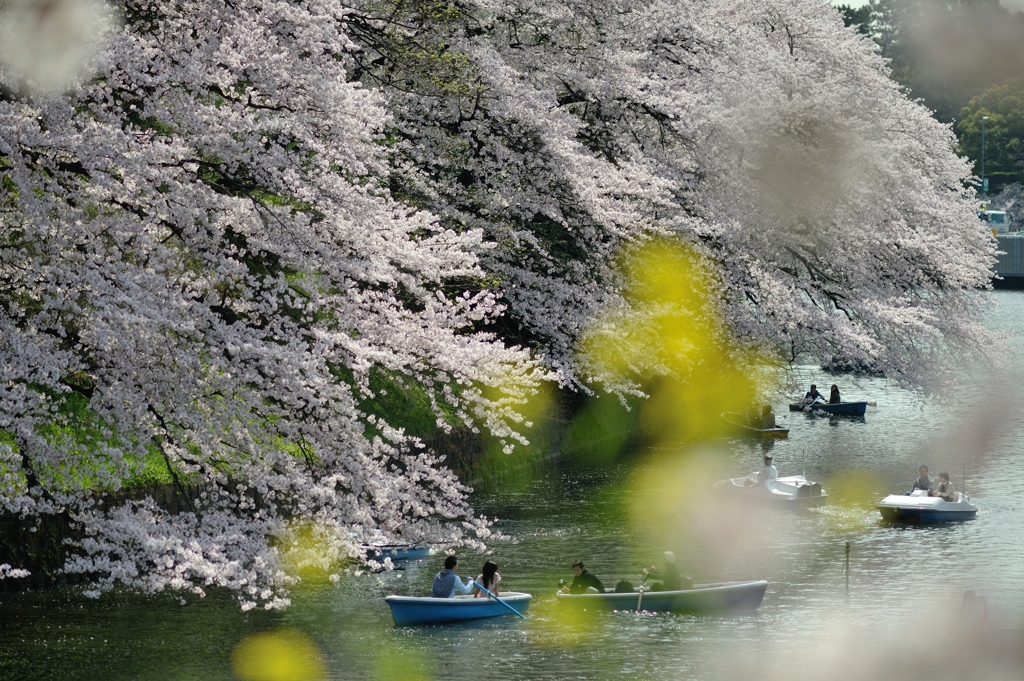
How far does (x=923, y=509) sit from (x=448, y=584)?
1369cm

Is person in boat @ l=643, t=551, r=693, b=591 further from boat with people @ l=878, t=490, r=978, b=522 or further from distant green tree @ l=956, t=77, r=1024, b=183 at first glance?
distant green tree @ l=956, t=77, r=1024, b=183

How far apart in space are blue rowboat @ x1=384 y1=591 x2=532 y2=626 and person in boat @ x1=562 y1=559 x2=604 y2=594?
87cm

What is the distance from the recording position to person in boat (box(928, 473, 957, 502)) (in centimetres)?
3241

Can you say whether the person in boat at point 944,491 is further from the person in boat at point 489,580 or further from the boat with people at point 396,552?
the person in boat at point 489,580

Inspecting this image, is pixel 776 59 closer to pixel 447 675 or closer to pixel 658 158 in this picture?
pixel 658 158

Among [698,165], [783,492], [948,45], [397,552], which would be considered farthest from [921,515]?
[948,45]

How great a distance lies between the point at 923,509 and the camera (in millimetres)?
32031

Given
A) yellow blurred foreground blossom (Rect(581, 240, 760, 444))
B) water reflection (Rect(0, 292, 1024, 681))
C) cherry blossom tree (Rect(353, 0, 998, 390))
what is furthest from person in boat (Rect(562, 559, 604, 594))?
yellow blurred foreground blossom (Rect(581, 240, 760, 444))

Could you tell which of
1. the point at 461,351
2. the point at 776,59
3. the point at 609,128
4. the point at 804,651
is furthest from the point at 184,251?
the point at 776,59

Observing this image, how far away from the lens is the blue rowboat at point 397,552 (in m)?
26.2

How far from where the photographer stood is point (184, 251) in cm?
1587

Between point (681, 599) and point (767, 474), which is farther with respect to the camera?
point (767, 474)

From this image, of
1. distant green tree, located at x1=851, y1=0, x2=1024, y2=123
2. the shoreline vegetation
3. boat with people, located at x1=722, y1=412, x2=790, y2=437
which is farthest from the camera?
distant green tree, located at x1=851, y1=0, x2=1024, y2=123

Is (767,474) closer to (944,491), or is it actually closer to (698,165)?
(944,491)
